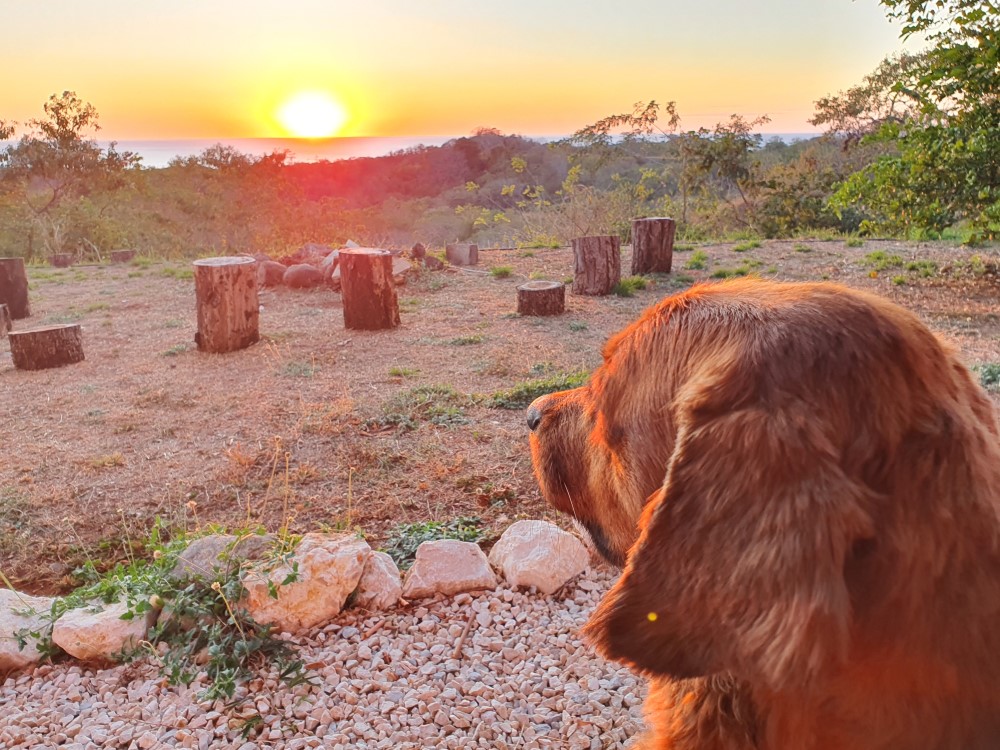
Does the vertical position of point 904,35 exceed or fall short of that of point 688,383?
it exceeds it

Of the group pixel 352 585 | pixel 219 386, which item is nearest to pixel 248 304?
pixel 219 386

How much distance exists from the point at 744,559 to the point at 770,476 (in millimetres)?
119

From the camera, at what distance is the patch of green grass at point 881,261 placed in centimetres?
1248

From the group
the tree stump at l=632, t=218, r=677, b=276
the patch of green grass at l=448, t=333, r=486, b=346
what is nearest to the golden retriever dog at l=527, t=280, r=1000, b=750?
the patch of green grass at l=448, t=333, r=486, b=346

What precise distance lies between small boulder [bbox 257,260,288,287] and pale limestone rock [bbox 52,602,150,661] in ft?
35.8

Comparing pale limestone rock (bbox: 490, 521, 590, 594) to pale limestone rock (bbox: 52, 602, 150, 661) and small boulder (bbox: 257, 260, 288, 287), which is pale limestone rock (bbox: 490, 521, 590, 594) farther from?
small boulder (bbox: 257, 260, 288, 287)

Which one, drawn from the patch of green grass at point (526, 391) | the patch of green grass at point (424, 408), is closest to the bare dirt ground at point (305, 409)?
the patch of green grass at point (424, 408)

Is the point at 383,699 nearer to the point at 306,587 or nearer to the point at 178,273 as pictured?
the point at 306,587

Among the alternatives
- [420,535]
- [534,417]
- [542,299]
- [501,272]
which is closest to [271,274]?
[501,272]

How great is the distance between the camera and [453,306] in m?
11.6

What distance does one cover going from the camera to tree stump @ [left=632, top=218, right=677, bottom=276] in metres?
12.7

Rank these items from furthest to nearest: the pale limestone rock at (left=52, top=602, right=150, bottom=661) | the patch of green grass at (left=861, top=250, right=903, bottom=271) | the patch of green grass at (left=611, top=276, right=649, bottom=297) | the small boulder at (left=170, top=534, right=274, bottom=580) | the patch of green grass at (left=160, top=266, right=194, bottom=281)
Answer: the patch of green grass at (left=160, top=266, right=194, bottom=281), the patch of green grass at (left=861, top=250, right=903, bottom=271), the patch of green grass at (left=611, top=276, right=649, bottom=297), the small boulder at (left=170, top=534, right=274, bottom=580), the pale limestone rock at (left=52, top=602, right=150, bottom=661)

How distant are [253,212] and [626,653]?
105ft

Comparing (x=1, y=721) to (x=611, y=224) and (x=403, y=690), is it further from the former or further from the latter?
(x=611, y=224)
